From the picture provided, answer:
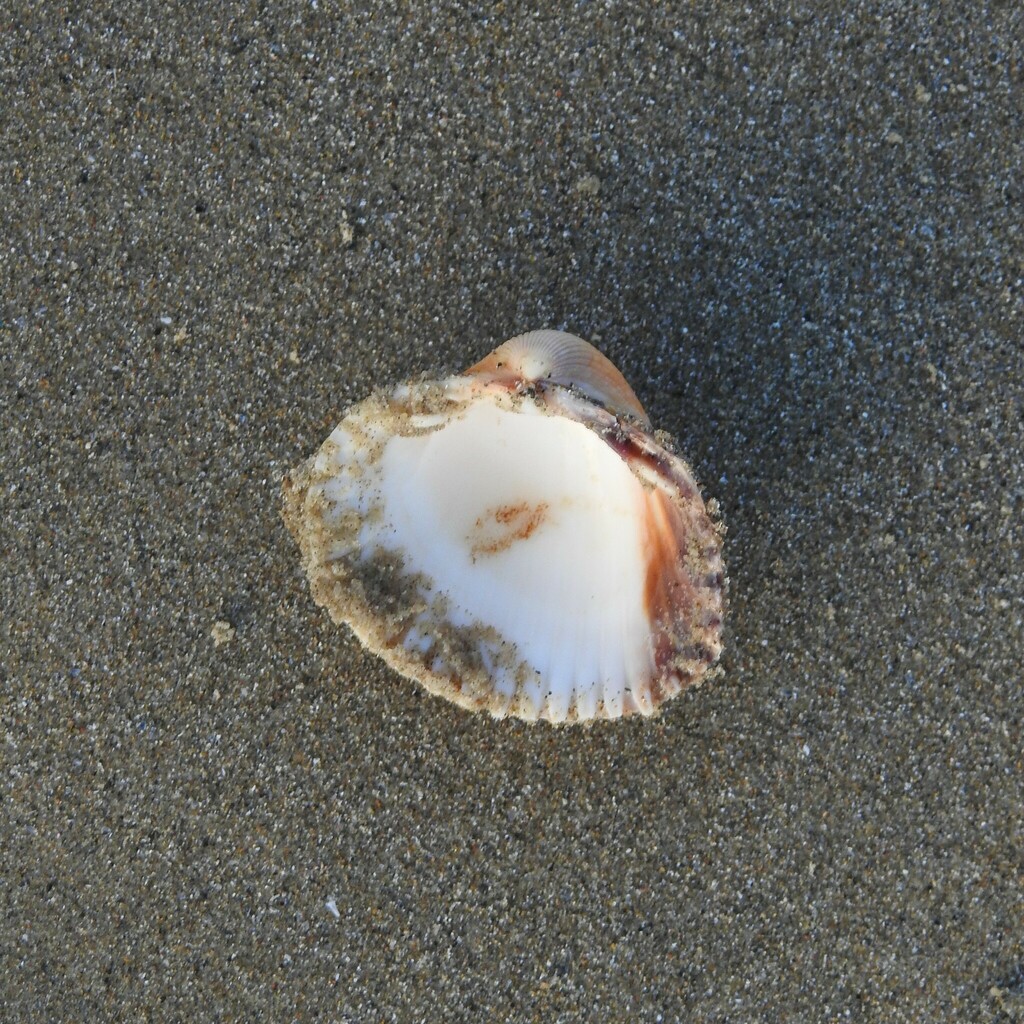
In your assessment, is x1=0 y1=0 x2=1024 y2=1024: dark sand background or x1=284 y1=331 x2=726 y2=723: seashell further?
x1=0 y1=0 x2=1024 y2=1024: dark sand background

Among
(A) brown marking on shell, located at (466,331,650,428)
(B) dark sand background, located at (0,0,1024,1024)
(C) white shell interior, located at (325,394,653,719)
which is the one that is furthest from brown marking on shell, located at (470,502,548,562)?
(B) dark sand background, located at (0,0,1024,1024)

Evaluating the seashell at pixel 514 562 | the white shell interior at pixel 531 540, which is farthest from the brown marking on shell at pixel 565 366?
the white shell interior at pixel 531 540

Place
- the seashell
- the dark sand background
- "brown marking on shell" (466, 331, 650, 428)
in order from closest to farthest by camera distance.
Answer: "brown marking on shell" (466, 331, 650, 428) → the seashell → the dark sand background

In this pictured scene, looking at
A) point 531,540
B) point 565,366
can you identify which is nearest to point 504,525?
point 531,540

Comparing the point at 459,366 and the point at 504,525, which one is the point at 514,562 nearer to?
the point at 504,525

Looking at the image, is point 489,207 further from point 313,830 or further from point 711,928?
point 711,928

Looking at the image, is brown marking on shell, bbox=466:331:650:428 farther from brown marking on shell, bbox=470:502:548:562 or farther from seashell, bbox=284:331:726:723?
brown marking on shell, bbox=470:502:548:562
